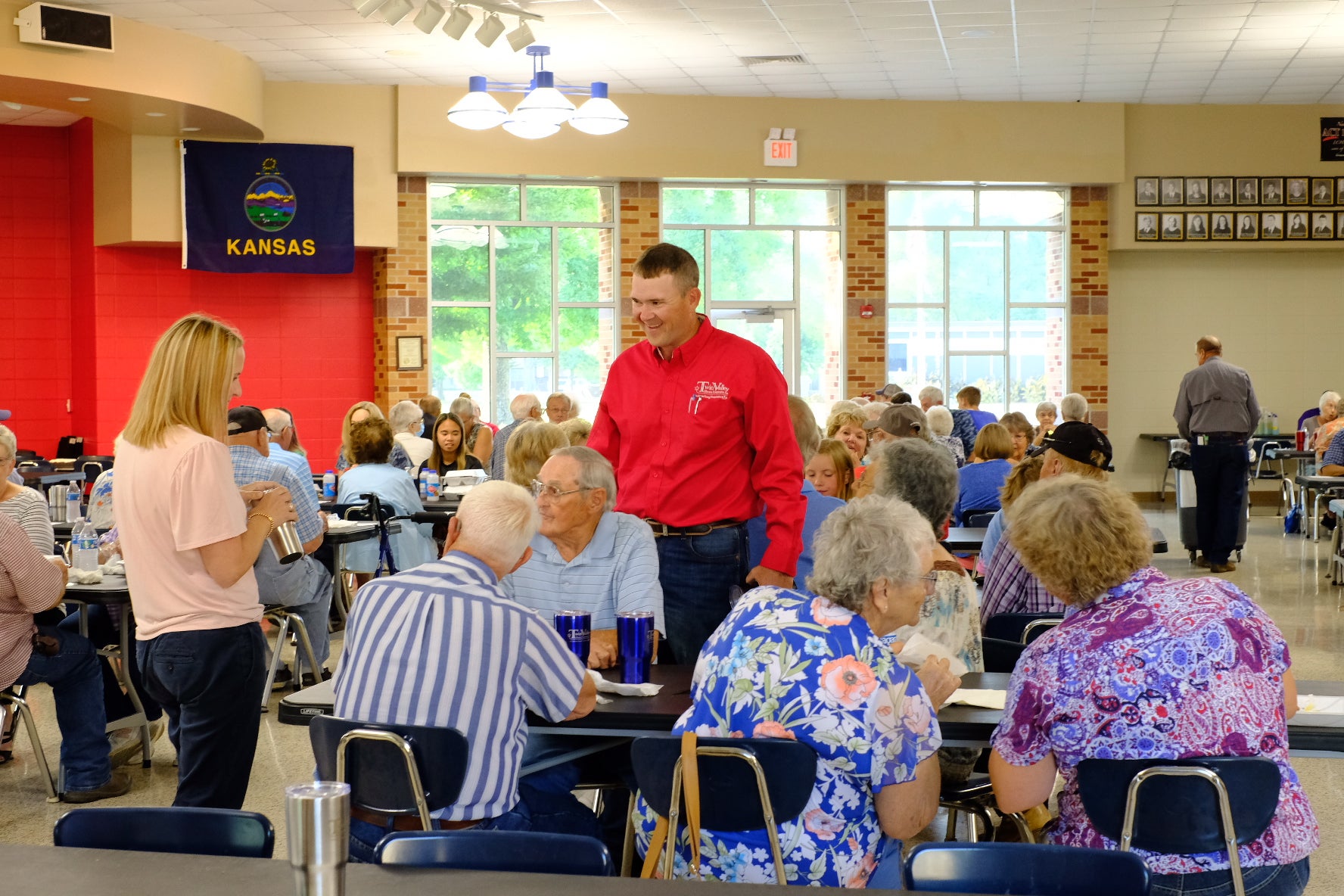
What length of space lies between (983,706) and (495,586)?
112 centimetres

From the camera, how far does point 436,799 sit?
2607mm

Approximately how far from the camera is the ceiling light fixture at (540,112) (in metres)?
8.44

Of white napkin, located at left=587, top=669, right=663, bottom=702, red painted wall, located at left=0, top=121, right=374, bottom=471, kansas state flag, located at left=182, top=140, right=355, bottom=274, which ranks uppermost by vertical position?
kansas state flag, located at left=182, top=140, right=355, bottom=274

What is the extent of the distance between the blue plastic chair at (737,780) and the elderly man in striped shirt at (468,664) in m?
0.32

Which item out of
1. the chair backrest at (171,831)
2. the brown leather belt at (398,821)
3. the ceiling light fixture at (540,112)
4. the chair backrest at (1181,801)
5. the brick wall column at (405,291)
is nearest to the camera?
the chair backrest at (171,831)

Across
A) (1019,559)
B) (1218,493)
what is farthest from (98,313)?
(1019,559)

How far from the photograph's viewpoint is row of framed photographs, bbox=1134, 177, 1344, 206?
44.1 ft

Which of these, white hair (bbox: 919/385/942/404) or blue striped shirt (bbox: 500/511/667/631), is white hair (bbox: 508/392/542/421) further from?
blue striped shirt (bbox: 500/511/667/631)

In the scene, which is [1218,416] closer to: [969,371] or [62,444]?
[969,371]

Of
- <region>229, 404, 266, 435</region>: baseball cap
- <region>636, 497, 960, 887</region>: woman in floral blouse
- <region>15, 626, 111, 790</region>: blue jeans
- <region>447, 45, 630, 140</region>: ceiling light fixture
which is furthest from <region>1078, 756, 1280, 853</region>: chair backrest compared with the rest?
<region>447, 45, 630, 140</region>: ceiling light fixture

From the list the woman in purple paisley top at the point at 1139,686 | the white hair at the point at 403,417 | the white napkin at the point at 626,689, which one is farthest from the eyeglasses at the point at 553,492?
the white hair at the point at 403,417

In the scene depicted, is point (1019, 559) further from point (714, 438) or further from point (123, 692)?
point (123, 692)

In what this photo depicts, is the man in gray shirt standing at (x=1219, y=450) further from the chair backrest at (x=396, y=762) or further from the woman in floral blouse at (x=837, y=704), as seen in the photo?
the chair backrest at (x=396, y=762)

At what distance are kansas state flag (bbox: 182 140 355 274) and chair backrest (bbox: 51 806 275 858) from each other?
9.98 metres
